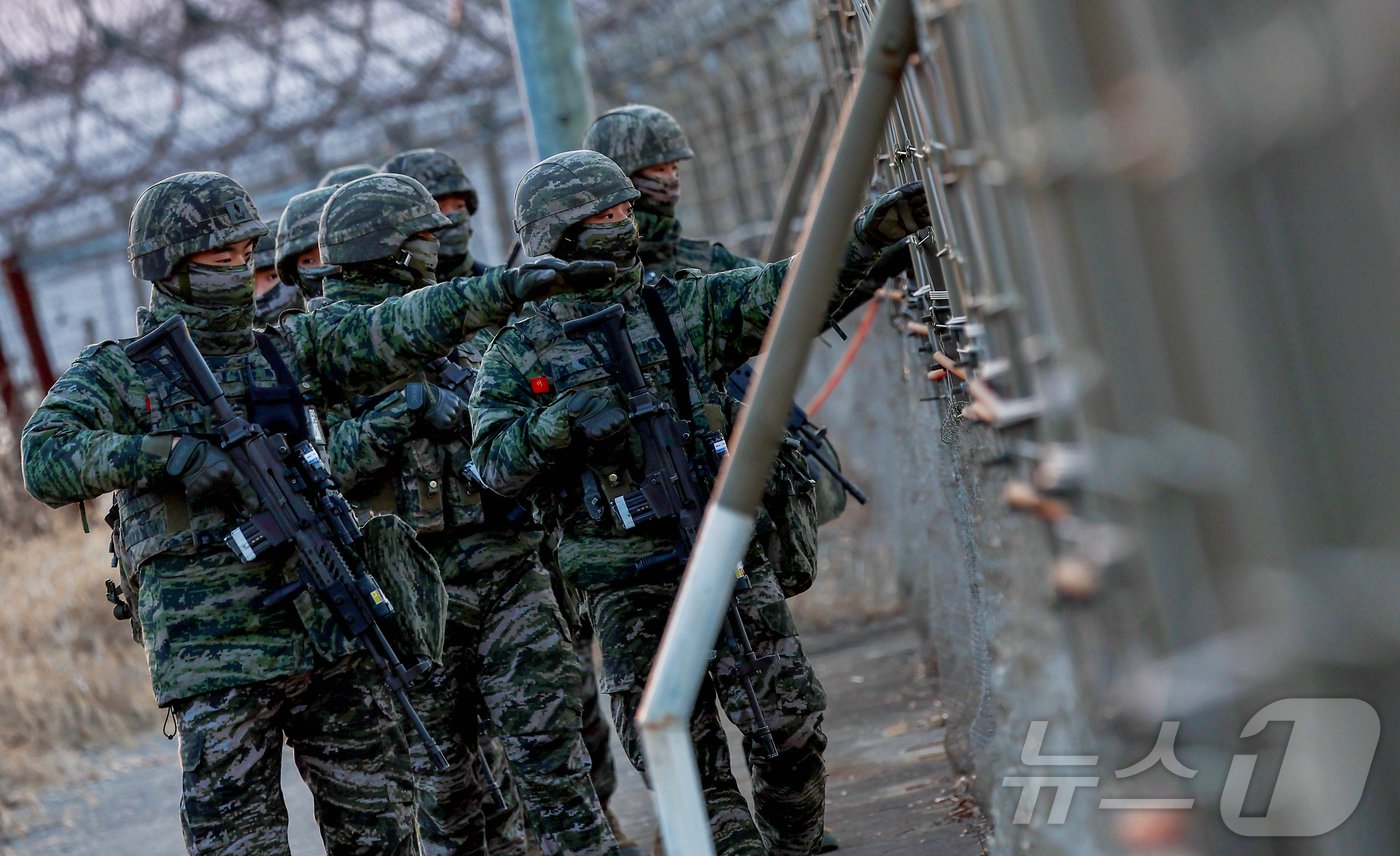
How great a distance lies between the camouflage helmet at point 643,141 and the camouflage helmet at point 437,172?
713mm

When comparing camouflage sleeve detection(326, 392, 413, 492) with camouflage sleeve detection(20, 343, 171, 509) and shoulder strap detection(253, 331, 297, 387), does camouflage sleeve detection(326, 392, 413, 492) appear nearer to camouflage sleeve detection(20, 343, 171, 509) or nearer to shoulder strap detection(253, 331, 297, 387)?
shoulder strap detection(253, 331, 297, 387)

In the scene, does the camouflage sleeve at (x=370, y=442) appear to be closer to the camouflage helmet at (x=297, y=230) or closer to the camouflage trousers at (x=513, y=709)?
the camouflage trousers at (x=513, y=709)

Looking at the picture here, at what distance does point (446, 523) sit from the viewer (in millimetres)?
4977

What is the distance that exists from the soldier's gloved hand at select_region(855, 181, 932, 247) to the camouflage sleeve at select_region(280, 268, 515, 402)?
0.83 metres

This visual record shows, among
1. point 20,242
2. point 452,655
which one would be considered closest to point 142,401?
point 452,655

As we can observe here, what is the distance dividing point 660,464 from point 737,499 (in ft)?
6.24

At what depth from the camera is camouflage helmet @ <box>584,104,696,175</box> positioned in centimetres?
565

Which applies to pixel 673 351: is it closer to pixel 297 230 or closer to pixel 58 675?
pixel 297 230

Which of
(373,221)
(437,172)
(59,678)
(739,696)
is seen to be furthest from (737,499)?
(59,678)

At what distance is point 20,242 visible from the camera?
20.5m

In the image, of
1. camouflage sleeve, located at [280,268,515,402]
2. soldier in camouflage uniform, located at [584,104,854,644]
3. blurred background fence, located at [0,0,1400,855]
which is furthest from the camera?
soldier in camouflage uniform, located at [584,104,854,644]

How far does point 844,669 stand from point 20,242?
51.2 ft

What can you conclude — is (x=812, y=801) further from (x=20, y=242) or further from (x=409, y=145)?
(x=20, y=242)

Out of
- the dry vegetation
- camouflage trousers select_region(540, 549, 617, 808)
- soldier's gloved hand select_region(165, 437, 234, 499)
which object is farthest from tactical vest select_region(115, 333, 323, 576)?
the dry vegetation
